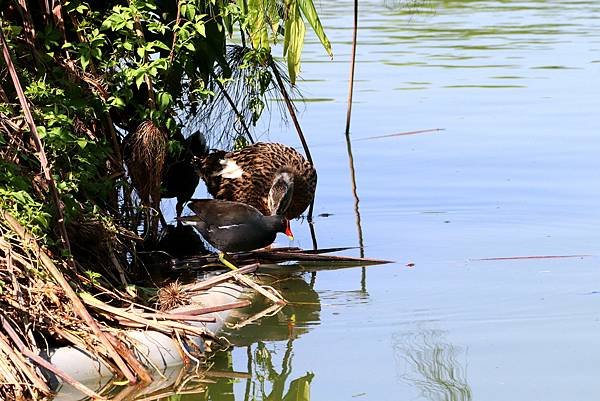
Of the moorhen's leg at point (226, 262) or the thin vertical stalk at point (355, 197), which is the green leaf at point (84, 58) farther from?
the thin vertical stalk at point (355, 197)

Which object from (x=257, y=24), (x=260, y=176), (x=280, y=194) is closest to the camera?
(x=257, y=24)

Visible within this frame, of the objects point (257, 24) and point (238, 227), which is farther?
point (257, 24)

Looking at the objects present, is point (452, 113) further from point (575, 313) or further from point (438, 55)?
point (575, 313)

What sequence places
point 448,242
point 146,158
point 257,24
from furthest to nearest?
1. point 448,242
2. point 257,24
3. point 146,158

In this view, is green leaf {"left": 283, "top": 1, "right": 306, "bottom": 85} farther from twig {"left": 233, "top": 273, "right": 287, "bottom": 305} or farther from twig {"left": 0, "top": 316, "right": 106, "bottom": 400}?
twig {"left": 0, "top": 316, "right": 106, "bottom": 400}

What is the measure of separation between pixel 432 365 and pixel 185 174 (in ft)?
9.93

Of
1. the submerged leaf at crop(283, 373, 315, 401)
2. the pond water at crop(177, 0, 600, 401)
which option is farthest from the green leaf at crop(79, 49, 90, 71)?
the submerged leaf at crop(283, 373, 315, 401)

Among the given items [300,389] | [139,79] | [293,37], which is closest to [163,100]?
[139,79]

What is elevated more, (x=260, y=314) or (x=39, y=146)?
(x=39, y=146)

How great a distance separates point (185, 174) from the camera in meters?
8.51

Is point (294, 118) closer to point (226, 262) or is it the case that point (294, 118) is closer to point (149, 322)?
point (226, 262)

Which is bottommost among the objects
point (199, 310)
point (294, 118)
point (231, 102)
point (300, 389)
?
point (300, 389)

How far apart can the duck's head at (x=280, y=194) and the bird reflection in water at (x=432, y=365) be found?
1.94 meters

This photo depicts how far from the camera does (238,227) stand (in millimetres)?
7453
